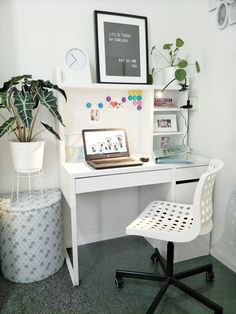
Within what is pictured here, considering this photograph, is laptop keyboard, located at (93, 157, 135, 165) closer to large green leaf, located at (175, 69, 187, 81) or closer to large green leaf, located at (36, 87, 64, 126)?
large green leaf, located at (36, 87, 64, 126)

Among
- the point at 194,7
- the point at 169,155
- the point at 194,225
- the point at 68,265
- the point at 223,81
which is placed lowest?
the point at 68,265

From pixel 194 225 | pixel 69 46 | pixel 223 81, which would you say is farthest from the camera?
pixel 69 46

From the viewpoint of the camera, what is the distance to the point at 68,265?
1.96 m

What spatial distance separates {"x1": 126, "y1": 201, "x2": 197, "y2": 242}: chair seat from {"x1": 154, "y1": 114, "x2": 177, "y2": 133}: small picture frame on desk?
70cm

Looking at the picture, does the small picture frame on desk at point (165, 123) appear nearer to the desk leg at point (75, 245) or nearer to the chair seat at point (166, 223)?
the chair seat at point (166, 223)

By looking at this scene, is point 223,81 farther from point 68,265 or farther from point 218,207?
point 68,265

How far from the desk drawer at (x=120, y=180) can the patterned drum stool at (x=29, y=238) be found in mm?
306

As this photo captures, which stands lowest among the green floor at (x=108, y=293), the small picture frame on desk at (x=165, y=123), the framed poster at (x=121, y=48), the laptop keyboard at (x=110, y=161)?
the green floor at (x=108, y=293)

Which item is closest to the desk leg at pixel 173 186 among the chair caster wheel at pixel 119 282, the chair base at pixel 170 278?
the chair base at pixel 170 278

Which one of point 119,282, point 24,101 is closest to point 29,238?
point 119,282

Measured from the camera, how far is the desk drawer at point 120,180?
5.54 feet

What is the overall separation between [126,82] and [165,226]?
47.3 inches

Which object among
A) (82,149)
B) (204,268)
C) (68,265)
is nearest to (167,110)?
(82,149)

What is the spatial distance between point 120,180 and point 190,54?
130cm
